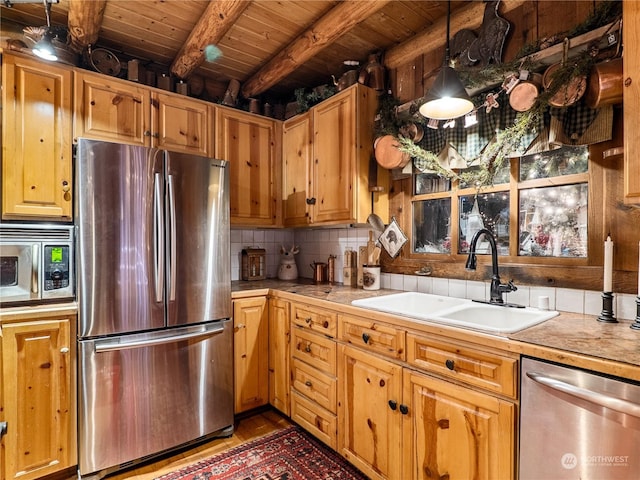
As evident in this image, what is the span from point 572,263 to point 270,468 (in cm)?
192

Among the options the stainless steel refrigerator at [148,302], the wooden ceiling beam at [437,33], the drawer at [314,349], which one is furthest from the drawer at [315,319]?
the wooden ceiling beam at [437,33]

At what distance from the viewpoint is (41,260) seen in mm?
1757

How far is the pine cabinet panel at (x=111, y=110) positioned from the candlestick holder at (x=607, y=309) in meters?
2.66

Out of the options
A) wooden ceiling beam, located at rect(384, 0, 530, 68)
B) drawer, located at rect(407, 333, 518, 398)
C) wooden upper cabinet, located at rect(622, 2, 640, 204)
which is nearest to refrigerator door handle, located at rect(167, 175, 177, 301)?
drawer, located at rect(407, 333, 518, 398)

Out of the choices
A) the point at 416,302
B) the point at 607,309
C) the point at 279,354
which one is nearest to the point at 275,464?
the point at 279,354

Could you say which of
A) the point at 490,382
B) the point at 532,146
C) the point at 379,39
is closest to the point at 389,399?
the point at 490,382

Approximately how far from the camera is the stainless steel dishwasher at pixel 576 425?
974 millimetres

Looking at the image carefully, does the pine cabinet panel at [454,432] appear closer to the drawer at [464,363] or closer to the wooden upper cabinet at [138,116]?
the drawer at [464,363]

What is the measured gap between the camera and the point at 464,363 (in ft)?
4.40

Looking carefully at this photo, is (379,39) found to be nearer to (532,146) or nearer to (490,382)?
(532,146)

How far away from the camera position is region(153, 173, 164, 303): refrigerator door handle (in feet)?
6.41

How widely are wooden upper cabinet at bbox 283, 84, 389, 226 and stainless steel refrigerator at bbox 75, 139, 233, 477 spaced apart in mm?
688

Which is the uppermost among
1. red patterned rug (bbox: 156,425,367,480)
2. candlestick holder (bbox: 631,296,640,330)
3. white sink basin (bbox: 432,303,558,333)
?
candlestick holder (bbox: 631,296,640,330)

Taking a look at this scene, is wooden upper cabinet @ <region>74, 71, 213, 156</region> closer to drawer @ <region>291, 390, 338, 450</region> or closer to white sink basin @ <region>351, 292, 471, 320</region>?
white sink basin @ <region>351, 292, 471, 320</region>
